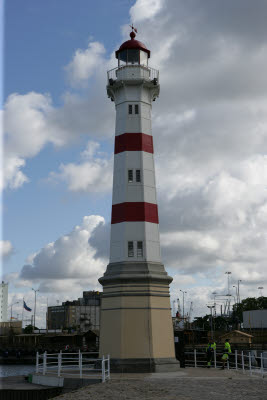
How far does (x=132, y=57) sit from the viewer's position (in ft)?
110

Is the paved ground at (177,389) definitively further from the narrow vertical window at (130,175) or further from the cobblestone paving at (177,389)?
the narrow vertical window at (130,175)

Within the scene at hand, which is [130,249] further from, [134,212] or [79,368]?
[79,368]

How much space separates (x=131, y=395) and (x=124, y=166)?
1641 cm

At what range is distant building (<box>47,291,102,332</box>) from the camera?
163 m

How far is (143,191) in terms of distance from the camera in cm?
3016

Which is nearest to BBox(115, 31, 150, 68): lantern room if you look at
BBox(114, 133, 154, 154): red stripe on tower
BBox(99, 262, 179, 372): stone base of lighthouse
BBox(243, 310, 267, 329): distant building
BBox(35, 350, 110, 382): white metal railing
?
BBox(114, 133, 154, 154): red stripe on tower

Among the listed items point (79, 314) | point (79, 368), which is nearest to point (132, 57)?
point (79, 368)

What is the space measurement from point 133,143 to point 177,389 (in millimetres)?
16997

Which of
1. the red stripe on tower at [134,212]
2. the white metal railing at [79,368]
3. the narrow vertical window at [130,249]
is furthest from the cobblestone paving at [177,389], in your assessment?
the red stripe on tower at [134,212]

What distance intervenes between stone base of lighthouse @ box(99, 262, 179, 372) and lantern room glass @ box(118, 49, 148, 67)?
14706 mm

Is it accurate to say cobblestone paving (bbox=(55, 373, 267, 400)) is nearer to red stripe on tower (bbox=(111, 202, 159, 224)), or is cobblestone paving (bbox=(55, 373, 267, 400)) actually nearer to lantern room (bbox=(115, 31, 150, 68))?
red stripe on tower (bbox=(111, 202, 159, 224))

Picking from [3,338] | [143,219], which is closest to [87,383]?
[143,219]

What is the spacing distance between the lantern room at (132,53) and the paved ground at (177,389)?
72.2 ft

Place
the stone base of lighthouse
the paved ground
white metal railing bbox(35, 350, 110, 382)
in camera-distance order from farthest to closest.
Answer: the stone base of lighthouse
white metal railing bbox(35, 350, 110, 382)
the paved ground
